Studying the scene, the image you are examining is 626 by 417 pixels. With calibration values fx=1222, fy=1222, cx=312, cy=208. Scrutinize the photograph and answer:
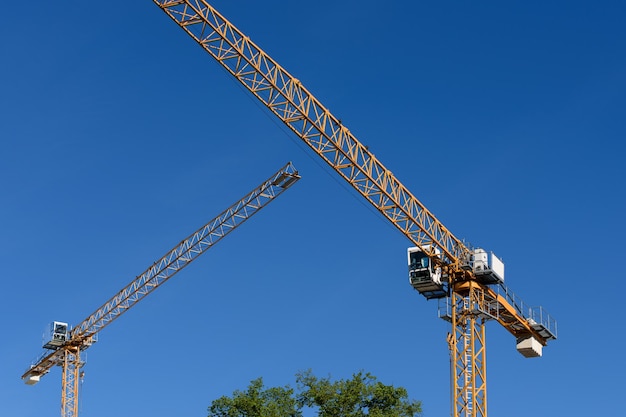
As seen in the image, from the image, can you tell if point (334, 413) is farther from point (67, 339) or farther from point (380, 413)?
point (67, 339)

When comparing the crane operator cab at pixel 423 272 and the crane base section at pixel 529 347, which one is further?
the crane base section at pixel 529 347

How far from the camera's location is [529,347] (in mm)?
104812

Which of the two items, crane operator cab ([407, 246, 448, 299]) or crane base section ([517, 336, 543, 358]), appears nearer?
crane operator cab ([407, 246, 448, 299])

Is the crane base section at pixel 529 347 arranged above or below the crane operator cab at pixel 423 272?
below

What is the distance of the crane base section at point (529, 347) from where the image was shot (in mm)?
104819

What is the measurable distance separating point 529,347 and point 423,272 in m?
13.1

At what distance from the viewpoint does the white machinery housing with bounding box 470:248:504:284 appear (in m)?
98.8

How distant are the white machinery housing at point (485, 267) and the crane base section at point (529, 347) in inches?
302

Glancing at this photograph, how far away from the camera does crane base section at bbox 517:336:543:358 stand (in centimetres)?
10482

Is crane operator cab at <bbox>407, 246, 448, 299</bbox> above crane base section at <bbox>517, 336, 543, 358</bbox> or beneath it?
above

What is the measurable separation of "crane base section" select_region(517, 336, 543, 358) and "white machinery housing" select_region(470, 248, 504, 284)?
768 centimetres

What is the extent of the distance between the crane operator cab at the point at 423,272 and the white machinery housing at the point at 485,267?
9.70 feet

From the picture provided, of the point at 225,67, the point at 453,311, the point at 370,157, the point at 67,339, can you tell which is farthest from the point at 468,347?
the point at 67,339

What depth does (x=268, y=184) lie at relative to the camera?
121 meters
